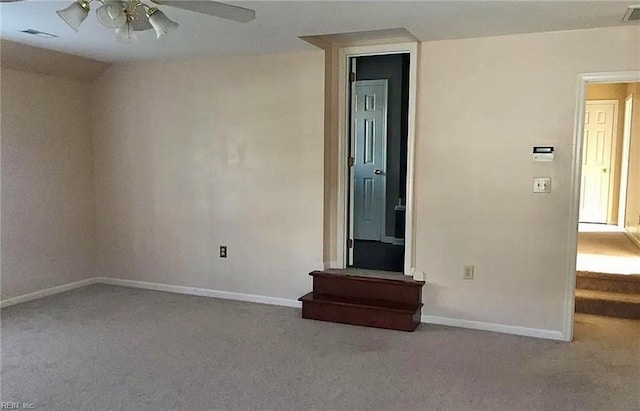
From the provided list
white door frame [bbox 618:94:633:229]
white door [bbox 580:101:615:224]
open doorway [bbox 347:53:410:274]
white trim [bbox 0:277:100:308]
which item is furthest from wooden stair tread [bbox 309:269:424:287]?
white door [bbox 580:101:615:224]

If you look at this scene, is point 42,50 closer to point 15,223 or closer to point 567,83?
point 15,223

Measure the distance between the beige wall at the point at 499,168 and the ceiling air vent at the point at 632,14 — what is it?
0.79 feet

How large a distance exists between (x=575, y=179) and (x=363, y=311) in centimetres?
186

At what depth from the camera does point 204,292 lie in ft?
16.6

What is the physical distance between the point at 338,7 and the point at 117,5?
4.38ft

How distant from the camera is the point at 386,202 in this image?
662cm

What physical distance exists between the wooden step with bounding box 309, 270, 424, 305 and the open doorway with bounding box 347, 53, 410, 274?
1790 millimetres

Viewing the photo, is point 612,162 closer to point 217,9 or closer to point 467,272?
point 467,272

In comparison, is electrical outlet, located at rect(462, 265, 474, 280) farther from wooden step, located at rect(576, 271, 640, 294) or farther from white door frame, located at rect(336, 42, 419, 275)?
wooden step, located at rect(576, 271, 640, 294)

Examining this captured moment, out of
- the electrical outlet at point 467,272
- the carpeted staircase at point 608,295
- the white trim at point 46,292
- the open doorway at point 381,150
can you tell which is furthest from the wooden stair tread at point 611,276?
the white trim at point 46,292

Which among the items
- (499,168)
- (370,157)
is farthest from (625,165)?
(499,168)

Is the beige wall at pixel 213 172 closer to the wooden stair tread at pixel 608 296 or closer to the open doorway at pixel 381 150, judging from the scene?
the open doorway at pixel 381 150

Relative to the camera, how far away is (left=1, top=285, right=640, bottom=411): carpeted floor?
2863 millimetres

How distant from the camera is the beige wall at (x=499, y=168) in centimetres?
377
